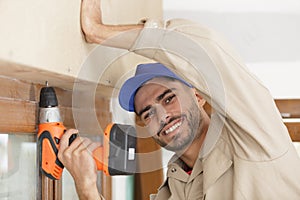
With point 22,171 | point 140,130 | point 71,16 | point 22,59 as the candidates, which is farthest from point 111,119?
point 22,59

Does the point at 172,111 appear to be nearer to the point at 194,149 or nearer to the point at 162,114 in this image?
the point at 162,114

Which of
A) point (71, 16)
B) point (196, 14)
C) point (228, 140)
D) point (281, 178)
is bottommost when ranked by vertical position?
point (281, 178)

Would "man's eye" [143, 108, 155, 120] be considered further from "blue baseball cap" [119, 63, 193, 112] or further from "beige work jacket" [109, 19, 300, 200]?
"beige work jacket" [109, 19, 300, 200]

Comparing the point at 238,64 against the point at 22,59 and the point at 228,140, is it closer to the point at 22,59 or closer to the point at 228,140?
the point at 228,140

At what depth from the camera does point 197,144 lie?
174cm

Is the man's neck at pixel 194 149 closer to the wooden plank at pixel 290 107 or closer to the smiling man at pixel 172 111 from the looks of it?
the smiling man at pixel 172 111

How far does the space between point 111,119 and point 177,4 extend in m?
0.81

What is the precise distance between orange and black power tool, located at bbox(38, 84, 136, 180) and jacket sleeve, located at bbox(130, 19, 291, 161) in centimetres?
28

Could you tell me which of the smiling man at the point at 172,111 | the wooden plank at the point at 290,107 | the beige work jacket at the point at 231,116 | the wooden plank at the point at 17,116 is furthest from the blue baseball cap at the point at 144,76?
the wooden plank at the point at 290,107

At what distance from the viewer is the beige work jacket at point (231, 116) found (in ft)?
4.41

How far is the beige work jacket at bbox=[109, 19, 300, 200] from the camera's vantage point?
4.41 ft

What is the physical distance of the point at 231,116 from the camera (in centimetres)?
137

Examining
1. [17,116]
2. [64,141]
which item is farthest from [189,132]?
[17,116]

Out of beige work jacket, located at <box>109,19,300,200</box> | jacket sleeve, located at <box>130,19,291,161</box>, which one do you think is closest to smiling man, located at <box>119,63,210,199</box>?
beige work jacket, located at <box>109,19,300,200</box>
